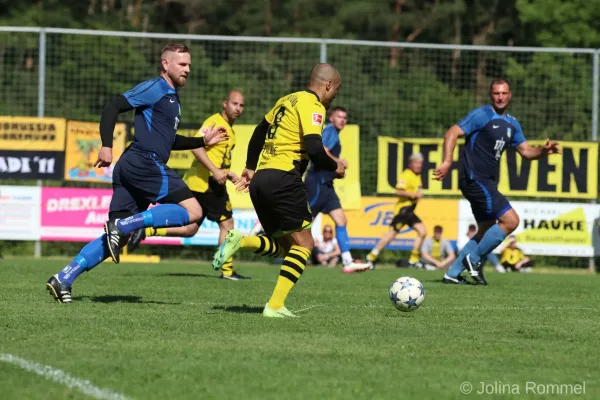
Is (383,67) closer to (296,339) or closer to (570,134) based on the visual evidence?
(570,134)

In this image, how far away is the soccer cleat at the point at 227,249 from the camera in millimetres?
8195

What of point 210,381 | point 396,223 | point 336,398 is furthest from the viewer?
point 396,223

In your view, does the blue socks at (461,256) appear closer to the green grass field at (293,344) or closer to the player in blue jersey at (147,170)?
the green grass field at (293,344)

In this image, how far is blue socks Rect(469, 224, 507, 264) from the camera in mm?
12992

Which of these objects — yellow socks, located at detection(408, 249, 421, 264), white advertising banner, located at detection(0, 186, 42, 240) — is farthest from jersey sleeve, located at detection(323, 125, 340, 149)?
white advertising banner, located at detection(0, 186, 42, 240)

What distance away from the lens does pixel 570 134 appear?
67.5 feet

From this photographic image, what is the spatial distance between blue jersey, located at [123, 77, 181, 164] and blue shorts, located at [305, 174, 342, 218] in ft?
21.6

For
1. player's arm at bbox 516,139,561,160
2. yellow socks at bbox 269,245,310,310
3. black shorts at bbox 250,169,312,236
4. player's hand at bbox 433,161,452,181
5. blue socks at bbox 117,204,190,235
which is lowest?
yellow socks at bbox 269,245,310,310

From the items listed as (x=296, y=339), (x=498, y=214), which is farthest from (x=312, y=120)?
(x=498, y=214)

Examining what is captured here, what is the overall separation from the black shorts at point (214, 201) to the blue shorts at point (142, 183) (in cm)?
443

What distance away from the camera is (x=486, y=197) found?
1306 cm

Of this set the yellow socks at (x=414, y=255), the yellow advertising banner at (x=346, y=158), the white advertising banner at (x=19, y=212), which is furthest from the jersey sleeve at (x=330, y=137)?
the white advertising banner at (x=19, y=212)

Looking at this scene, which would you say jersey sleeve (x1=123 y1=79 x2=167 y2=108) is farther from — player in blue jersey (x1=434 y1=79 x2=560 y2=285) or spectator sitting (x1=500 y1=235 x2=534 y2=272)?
spectator sitting (x1=500 y1=235 x2=534 y2=272)

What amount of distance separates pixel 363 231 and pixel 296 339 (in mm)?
12681
